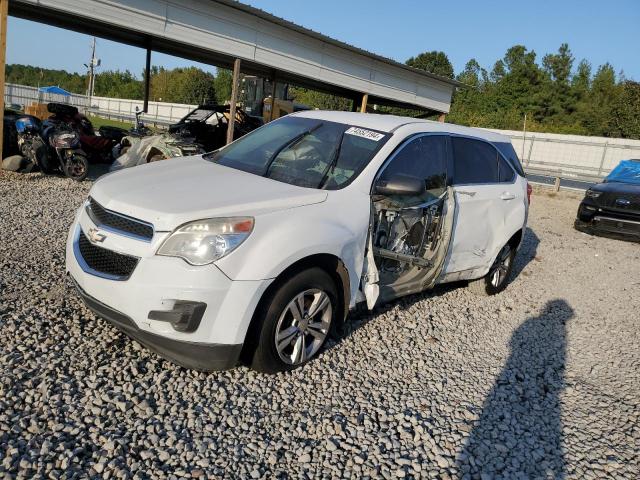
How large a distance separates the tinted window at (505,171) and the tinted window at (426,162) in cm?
120

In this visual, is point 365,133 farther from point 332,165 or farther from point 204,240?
point 204,240

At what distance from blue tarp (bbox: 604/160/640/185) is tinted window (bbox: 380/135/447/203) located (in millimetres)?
9070

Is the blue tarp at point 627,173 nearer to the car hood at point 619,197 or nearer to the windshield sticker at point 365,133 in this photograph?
the car hood at point 619,197

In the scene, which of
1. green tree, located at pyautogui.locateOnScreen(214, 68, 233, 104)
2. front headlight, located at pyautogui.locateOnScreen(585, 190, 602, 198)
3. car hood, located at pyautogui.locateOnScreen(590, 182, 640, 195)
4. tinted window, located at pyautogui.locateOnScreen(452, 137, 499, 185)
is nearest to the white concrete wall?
car hood, located at pyautogui.locateOnScreen(590, 182, 640, 195)

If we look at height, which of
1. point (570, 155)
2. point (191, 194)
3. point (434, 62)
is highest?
point (434, 62)

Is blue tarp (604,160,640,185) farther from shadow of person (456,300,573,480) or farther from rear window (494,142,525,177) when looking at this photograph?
shadow of person (456,300,573,480)

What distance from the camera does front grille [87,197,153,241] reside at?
2.98m

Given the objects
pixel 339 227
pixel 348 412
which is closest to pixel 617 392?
pixel 348 412

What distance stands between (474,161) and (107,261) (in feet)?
12.2

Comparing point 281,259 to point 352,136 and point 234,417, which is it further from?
point 352,136

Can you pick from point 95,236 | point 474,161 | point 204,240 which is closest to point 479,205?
point 474,161

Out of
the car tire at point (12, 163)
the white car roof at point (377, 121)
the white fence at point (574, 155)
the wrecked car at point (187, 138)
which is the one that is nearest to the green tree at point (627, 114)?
the white fence at point (574, 155)

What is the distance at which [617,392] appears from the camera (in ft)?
13.1

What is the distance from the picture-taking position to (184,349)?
2.92 metres
